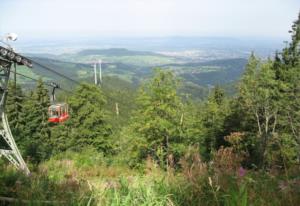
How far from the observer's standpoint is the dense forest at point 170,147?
3.79 m

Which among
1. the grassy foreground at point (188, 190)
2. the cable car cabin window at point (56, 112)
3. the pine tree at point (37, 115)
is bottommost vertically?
the pine tree at point (37, 115)

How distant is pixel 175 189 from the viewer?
12.8 feet

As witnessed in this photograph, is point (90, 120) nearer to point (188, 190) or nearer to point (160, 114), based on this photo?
point (160, 114)

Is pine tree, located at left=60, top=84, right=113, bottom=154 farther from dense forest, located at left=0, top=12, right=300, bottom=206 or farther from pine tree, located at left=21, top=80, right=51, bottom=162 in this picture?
pine tree, located at left=21, top=80, right=51, bottom=162

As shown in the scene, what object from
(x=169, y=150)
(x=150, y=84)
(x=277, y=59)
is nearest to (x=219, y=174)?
(x=169, y=150)

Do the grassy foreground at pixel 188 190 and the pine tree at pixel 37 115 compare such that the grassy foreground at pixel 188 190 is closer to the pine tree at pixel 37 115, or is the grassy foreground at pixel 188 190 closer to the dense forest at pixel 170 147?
the dense forest at pixel 170 147

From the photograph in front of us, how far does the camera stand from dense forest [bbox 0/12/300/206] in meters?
3.79

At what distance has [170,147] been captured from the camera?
2755 centimetres

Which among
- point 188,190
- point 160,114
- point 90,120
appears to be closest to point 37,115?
point 90,120

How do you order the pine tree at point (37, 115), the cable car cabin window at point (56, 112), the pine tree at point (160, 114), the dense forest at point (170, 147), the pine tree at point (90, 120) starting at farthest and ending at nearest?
1. the pine tree at point (37, 115)
2. the pine tree at point (90, 120)
3. the cable car cabin window at point (56, 112)
4. the pine tree at point (160, 114)
5. the dense forest at point (170, 147)

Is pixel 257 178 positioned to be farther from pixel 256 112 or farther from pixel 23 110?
pixel 23 110

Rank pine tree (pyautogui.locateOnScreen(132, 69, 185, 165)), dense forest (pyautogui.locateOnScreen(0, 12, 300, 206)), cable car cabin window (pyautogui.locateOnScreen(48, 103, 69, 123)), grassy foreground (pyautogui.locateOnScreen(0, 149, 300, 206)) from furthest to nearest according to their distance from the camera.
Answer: cable car cabin window (pyautogui.locateOnScreen(48, 103, 69, 123))
pine tree (pyautogui.locateOnScreen(132, 69, 185, 165))
dense forest (pyautogui.locateOnScreen(0, 12, 300, 206))
grassy foreground (pyautogui.locateOnScreen(0, 149, 300, 206))

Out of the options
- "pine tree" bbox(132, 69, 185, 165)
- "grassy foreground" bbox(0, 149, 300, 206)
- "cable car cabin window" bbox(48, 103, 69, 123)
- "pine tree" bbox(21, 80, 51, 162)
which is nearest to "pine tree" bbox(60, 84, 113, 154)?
"cable car cabin window" bbox(48, 103, 69, 123)

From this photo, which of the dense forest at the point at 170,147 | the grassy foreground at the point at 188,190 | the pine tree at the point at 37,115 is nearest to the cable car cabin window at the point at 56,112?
the dense forest at the point at 170,147
